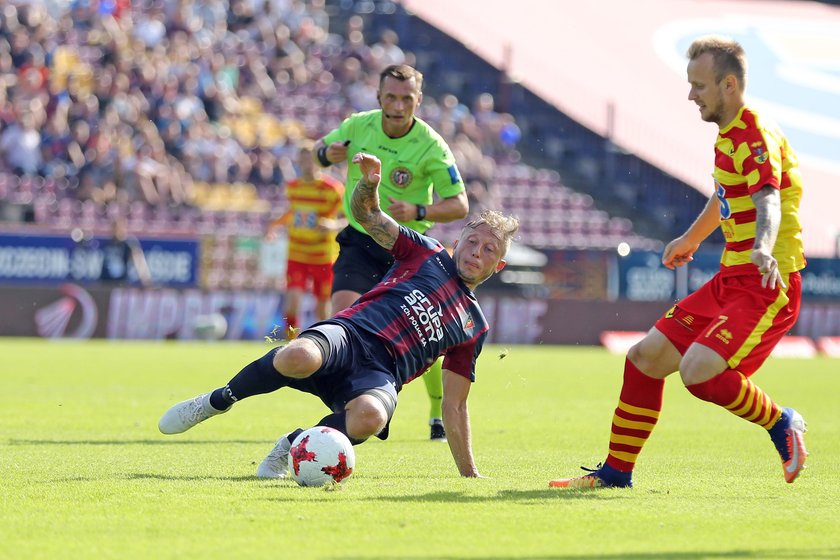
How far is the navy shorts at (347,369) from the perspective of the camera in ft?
23.8

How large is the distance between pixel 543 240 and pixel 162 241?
29.2 feet

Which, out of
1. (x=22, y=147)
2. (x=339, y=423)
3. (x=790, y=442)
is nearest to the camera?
(x=790, y=442)

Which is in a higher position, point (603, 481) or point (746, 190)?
point (746, 190)

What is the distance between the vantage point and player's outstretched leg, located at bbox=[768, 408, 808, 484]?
698 cm

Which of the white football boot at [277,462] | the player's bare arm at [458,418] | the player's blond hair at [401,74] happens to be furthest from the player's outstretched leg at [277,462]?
the player's blond hair at [401,74]

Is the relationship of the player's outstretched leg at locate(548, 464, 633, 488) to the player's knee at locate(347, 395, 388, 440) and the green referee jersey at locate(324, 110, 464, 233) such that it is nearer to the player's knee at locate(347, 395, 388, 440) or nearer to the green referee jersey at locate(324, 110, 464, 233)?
the player's knee at locate(347, 395, 388, 440)

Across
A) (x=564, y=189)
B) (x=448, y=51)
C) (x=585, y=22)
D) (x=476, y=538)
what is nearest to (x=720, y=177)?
(x=476, y=538)

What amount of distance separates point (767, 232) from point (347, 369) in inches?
89.8

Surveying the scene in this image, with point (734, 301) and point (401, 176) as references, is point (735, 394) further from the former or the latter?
point (401, 176)

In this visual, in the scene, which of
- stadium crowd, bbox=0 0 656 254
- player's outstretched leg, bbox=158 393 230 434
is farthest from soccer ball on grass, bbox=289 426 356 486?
stadium crowd, bbox=0 0 656 254

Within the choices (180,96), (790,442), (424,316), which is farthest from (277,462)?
(180,96)

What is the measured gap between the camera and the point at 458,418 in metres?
7.49

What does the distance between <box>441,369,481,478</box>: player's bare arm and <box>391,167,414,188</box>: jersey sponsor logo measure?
2.94m

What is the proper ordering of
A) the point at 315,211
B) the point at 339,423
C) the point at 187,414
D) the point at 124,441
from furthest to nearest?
the point at 315,211
the point at 124,441
the point at 187,414
the point at 339,423
